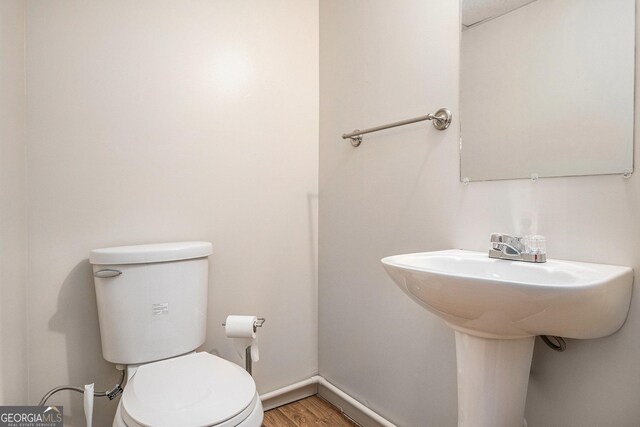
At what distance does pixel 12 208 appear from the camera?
3.43ft

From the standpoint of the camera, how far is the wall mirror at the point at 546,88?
85 cm

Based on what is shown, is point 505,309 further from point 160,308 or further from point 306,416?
point 306,416

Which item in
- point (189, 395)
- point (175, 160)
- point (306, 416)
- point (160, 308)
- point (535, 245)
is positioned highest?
point (175, 160)

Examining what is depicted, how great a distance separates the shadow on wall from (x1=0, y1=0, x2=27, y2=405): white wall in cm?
11

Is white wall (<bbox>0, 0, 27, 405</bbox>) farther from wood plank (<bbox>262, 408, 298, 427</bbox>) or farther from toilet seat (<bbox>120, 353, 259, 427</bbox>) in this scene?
wood plank (<bbox>262, 408, 298, 427</bbox>)

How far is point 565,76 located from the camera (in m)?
0.94

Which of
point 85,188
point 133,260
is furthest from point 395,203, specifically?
point 85,188

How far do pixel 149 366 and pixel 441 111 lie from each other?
1.30m

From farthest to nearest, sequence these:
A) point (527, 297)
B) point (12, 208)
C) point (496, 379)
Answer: point (12, 208)
point (496, 379)
point (527, 297)

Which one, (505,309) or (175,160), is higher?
(175,160)

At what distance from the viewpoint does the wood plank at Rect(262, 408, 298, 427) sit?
154cm

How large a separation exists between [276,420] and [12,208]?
4.31 ft

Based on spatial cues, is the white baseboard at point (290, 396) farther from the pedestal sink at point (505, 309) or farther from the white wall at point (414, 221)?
the pedestal sink at point (505, 309)

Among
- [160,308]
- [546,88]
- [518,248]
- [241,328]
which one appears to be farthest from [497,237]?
[160,308]
